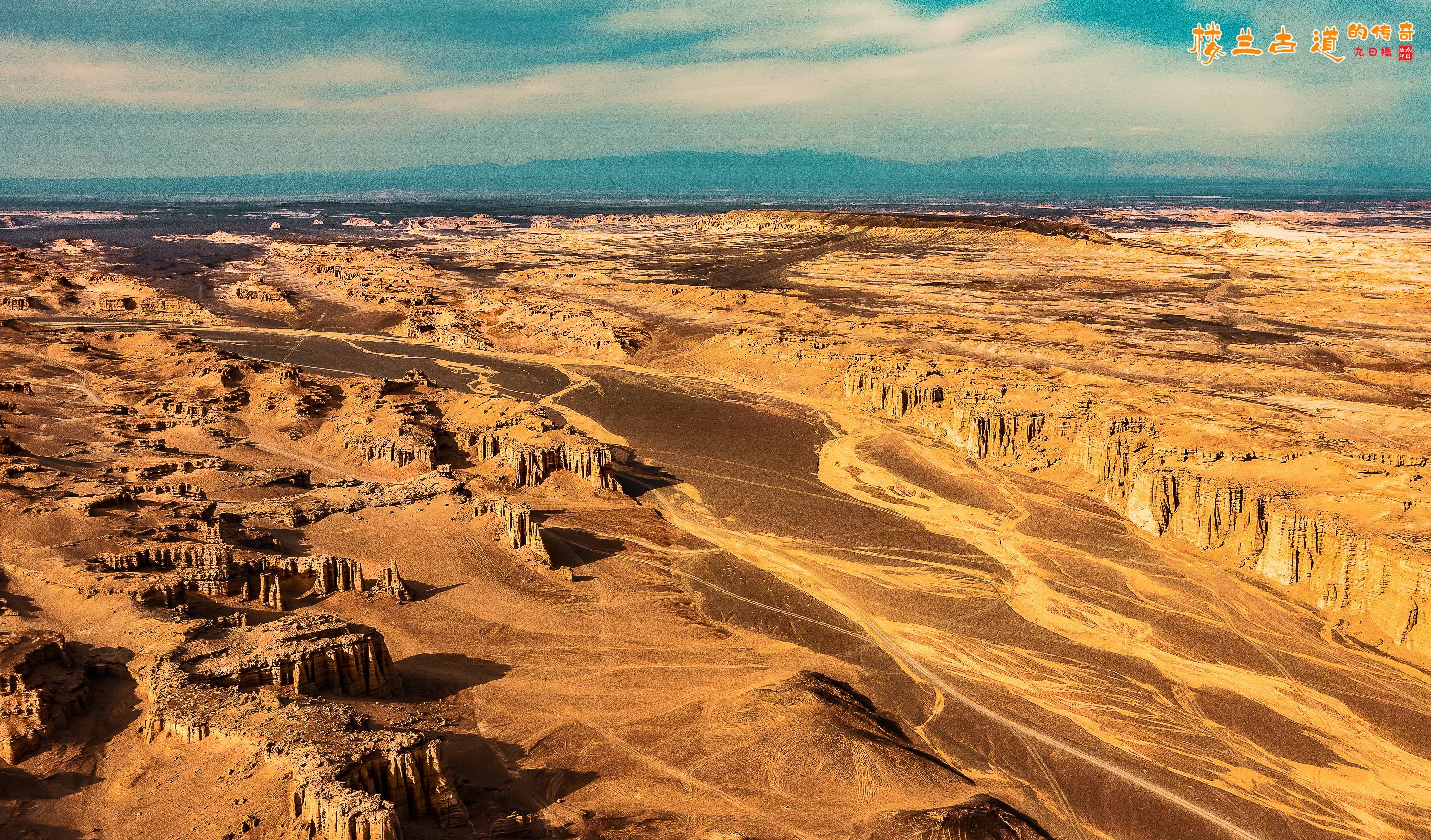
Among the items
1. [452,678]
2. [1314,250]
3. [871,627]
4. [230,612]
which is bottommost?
[871,627]

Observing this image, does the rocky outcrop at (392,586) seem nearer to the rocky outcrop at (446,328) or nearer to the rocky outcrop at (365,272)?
the rocky outcrop at (446,328)

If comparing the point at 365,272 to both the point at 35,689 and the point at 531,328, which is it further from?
the point at 35,689

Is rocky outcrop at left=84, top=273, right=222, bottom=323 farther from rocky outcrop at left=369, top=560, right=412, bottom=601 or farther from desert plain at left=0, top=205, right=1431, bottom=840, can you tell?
rocky outcrop at left=369, top=560, right=412, bottom=601

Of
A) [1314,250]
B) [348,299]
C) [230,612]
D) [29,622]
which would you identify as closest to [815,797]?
[230,612]

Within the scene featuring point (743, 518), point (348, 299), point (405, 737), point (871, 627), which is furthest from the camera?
point (348, 299)

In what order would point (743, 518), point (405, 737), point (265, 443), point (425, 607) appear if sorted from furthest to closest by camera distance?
1. point (265, 443)
2. point (743, 518)
3. point (425, 607)
4. point (405, 737)

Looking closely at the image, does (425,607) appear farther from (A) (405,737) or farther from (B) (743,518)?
(B) (743,518)
